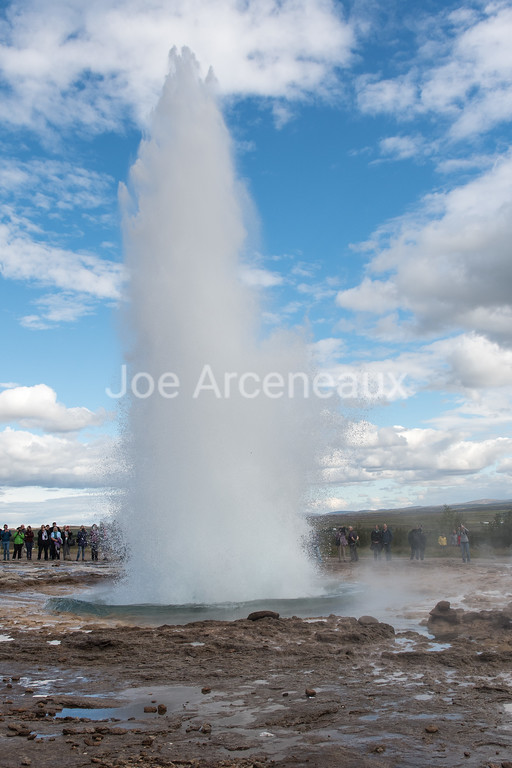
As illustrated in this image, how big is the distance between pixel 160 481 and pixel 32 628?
492 centimetres

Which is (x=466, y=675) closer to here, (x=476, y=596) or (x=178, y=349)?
(x=476, y=596)

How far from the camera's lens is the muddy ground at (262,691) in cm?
468

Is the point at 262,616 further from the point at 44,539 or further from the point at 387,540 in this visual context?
the point at 44,539

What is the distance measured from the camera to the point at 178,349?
641 inches

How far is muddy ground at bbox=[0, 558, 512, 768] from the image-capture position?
468 cm

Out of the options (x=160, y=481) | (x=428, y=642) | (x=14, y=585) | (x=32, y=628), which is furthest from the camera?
(x=14, y=585)

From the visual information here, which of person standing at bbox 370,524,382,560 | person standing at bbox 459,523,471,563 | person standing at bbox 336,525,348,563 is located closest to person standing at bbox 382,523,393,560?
person standing at bbox 370,524,382,560

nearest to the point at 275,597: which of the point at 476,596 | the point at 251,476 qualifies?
the point at 251,476

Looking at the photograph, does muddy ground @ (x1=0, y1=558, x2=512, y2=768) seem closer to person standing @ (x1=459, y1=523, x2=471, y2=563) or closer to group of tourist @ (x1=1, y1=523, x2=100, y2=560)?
person standing @ (x1=459, y1=523, x2=471, y2=563)

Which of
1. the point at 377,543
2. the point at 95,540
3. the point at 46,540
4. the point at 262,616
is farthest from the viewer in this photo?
the point at 95,540

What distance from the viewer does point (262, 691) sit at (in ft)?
21.0

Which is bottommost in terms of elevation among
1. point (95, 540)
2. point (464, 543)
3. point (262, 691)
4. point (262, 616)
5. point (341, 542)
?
point (262, 691)

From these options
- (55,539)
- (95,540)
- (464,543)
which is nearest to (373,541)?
(464,543)

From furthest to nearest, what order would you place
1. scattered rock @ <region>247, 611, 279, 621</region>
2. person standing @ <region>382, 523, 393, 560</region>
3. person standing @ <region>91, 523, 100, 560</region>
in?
person standing @ <region>91, 523, 100, 560</region> → person standing @ <region>382, 523, 393, 560</region> → scattered rock @ <region>247, 611, 279, 621</region>
